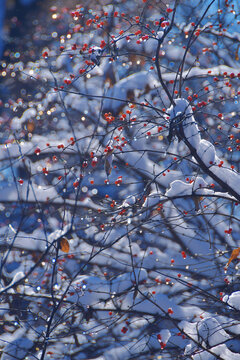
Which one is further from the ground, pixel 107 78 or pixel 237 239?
pixel 107 78

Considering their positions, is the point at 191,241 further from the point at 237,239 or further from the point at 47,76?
the point at 47,76

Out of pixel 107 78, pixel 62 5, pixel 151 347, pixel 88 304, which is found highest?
pixel 62 5

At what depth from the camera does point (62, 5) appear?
6656 millimetres

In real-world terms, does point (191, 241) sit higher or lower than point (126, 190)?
lower

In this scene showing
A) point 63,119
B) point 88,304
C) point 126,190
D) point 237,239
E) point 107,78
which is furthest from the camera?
point 63,119

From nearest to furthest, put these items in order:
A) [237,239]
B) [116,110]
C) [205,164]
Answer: [205,164], [116,110], [237,239]

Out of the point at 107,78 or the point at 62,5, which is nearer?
the point at 107,78

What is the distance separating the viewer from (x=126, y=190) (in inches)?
197

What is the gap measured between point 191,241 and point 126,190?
58.4 inches

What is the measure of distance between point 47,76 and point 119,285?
11.3ft

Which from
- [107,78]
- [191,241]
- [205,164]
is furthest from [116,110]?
[191,241]

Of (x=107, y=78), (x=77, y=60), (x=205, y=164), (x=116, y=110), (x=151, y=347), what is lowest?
(x=151, y=347)

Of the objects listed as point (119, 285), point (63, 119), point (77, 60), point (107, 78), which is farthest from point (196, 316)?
point (77, 60)

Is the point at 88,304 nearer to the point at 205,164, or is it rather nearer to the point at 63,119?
the point at 205,164
